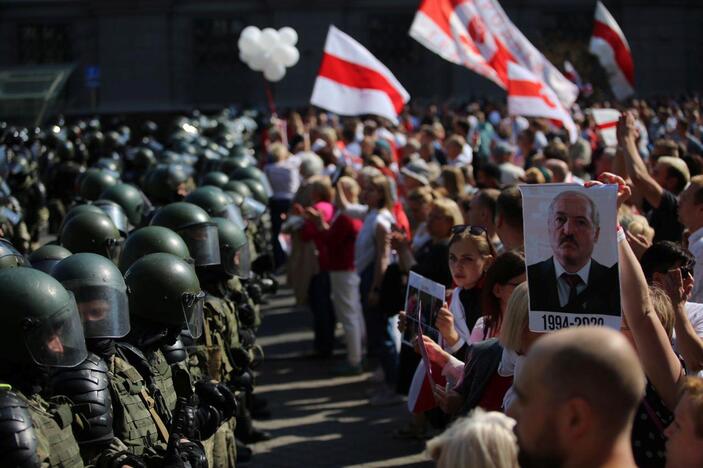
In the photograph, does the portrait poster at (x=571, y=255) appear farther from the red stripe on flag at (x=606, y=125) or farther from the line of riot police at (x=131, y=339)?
the red stripe on flag at (x=606, y=125)

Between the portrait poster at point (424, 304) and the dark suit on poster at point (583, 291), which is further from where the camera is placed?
the portrait poster at point (424, 304)

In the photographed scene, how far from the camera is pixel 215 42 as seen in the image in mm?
45469

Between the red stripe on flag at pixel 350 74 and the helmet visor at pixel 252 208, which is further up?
the red stripe on flag at pixel 350 74

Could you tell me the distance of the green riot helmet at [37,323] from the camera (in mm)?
4363

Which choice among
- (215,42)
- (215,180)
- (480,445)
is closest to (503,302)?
(480,445)

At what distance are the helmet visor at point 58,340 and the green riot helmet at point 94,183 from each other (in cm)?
669

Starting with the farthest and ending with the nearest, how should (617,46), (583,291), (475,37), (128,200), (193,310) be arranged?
(617,46) → (475,37) → (128,200) → (193,310) → (583,291)

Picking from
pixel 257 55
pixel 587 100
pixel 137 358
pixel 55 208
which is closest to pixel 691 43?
pixel 587 100

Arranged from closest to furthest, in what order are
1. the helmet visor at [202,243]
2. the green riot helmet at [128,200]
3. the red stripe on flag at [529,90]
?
1. the helmet visor at [202,243]
2. the green riot helmet at [128,200]
3. the red stripe on flag at [529,90]

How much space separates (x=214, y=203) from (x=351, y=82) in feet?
15.0

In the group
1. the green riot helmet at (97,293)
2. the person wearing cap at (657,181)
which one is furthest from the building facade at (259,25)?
the green riot helmet at (97,293)

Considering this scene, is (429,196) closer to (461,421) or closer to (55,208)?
(461,421)

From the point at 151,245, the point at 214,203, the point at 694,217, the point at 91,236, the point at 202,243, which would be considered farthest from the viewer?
the point at 214,203

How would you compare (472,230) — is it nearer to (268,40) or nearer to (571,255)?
(571,255)
